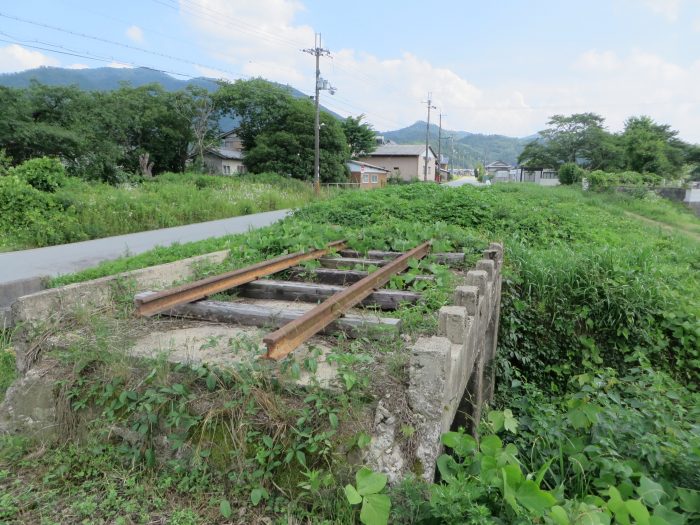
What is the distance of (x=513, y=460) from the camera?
2.48 metres

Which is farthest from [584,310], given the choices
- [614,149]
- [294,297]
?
[614,149]

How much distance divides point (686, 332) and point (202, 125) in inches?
1576

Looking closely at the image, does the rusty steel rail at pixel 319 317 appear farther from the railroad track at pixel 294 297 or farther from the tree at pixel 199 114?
the tree at pixel 199 114

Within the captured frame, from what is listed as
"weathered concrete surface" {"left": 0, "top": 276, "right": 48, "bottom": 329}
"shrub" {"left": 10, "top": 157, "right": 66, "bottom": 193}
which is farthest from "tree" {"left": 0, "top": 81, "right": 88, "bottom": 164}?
"weathered concrete surface" {"left": 0, "top": 276, "right": 48, "bottom": 329}

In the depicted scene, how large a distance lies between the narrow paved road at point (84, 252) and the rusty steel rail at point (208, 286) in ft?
11.5

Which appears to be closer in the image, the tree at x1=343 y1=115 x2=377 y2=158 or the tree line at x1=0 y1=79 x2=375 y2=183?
the tree line at x1=0 y1=79 x2=375 y2=183

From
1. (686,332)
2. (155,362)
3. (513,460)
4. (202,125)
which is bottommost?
(686,332)

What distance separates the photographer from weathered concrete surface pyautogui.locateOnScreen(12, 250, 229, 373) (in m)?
3.43

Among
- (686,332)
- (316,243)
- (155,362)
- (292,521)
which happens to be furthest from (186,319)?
(686,332)

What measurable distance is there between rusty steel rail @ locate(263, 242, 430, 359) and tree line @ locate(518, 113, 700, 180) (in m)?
47.4

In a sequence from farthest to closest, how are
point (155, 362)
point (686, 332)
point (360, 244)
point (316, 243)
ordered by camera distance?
point (360, 244)
point (316, 243)
point (686, 332)
point (155, 362)

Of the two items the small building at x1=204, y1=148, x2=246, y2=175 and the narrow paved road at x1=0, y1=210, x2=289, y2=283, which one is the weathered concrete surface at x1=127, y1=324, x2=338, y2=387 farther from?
the small building at x1=204, y1=148, x2=246, y2=175

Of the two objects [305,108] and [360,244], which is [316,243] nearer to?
[360,244]

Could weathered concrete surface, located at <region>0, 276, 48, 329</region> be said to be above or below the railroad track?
below
